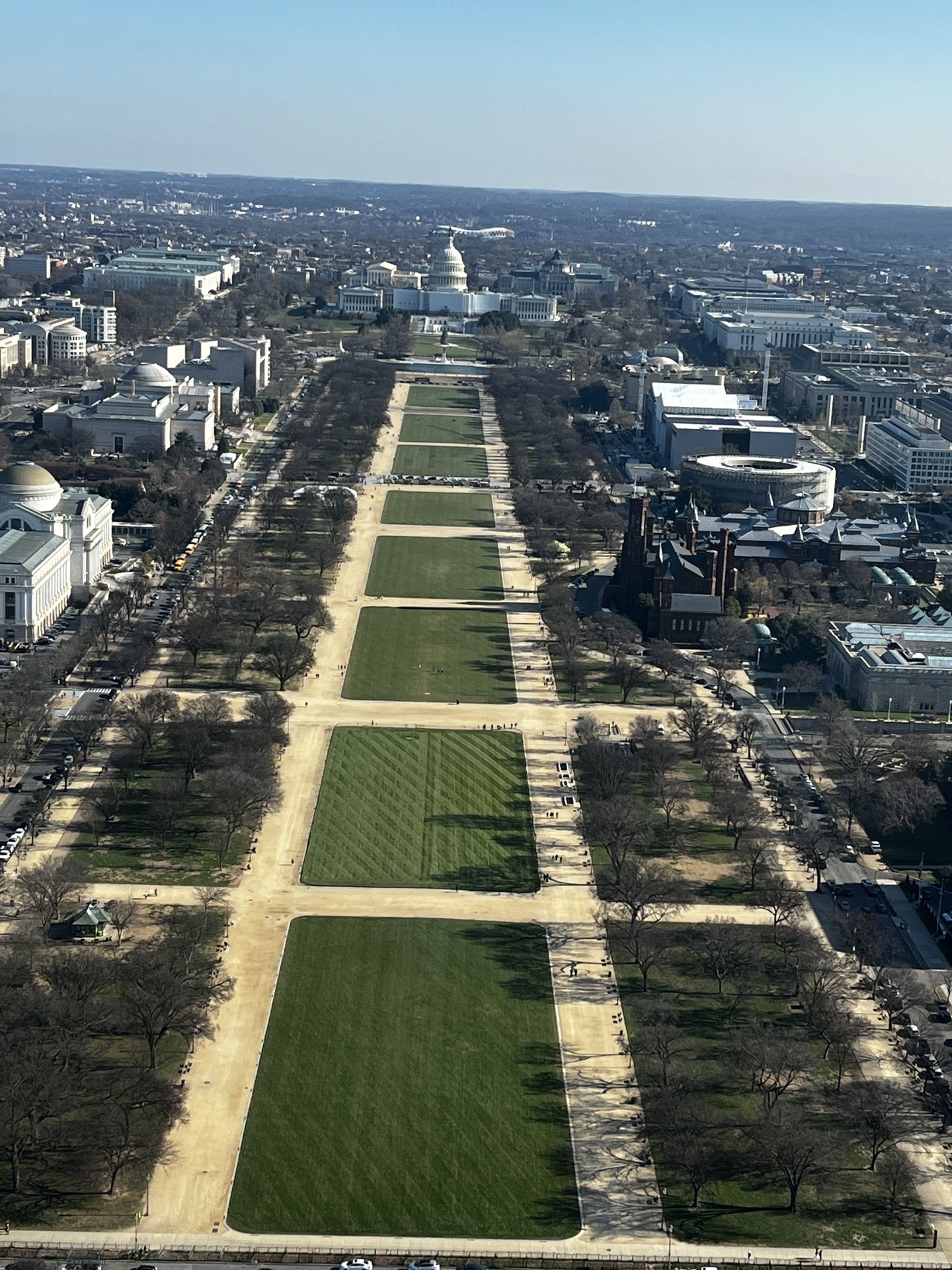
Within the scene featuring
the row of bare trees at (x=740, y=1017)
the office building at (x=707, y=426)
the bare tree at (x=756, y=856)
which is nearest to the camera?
the row of bare trees at (x=740, y=1017)

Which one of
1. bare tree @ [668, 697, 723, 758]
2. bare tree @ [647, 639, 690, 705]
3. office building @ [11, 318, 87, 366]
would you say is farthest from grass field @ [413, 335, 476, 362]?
bare tree @ [668, 697, 723, 758]

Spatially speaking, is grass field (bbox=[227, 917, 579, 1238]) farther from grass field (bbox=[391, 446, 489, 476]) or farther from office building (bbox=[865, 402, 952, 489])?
office building (bbox=[865, 402, 952, 489])

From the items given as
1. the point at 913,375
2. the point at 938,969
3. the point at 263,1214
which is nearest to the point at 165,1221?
the point at 263,1214

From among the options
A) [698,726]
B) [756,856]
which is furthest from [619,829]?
[698,726]

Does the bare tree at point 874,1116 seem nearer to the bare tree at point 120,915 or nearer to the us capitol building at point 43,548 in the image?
the bare tree at point 120,915

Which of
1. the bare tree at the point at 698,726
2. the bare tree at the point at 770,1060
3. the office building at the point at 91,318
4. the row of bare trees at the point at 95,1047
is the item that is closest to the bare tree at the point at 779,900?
the bare tree at the point at 770,1060

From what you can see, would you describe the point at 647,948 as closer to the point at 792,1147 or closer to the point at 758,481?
the point at 792,1147
